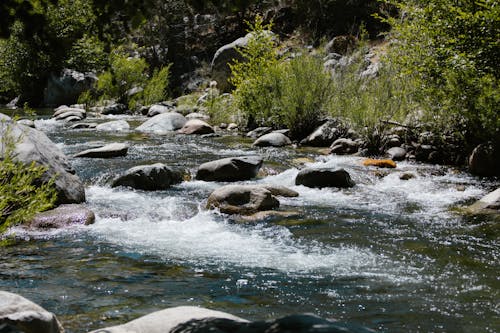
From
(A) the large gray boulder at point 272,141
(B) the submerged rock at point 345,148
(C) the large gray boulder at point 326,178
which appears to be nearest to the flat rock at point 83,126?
(A) the large gray boulder at point 272,141

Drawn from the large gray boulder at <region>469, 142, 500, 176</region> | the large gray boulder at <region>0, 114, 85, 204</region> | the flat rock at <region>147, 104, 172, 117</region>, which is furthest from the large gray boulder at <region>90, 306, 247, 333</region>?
the flat rock at <region>147, 104, 172, 117</region>

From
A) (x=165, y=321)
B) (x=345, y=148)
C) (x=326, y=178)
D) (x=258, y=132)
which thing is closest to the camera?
(x=165, y=321)

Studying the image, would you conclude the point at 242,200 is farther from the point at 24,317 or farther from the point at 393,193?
the point at 24,317

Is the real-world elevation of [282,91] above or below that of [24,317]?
above

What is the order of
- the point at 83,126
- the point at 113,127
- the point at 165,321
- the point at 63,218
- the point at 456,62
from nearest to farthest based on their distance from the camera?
the point at 165,321, the point at 63,218, the point at 456,62, the point at 113,127, the point at 83,126

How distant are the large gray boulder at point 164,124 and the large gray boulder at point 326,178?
819cm

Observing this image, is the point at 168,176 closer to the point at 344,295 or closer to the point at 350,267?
the point at 350,267

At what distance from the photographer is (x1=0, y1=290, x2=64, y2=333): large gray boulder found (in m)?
3.39

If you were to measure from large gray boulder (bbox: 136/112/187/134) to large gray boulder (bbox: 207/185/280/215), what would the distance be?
9.15m

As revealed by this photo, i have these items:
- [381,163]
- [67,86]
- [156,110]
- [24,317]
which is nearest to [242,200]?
[381,163]

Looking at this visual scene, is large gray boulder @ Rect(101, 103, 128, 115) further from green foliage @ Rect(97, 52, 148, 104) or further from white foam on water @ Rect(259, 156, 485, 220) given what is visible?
white foam on water @ Rect(259, 156, 485, 220)

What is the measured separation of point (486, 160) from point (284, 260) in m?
6.13

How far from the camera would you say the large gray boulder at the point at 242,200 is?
7.85 metres

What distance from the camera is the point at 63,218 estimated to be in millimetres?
7246
